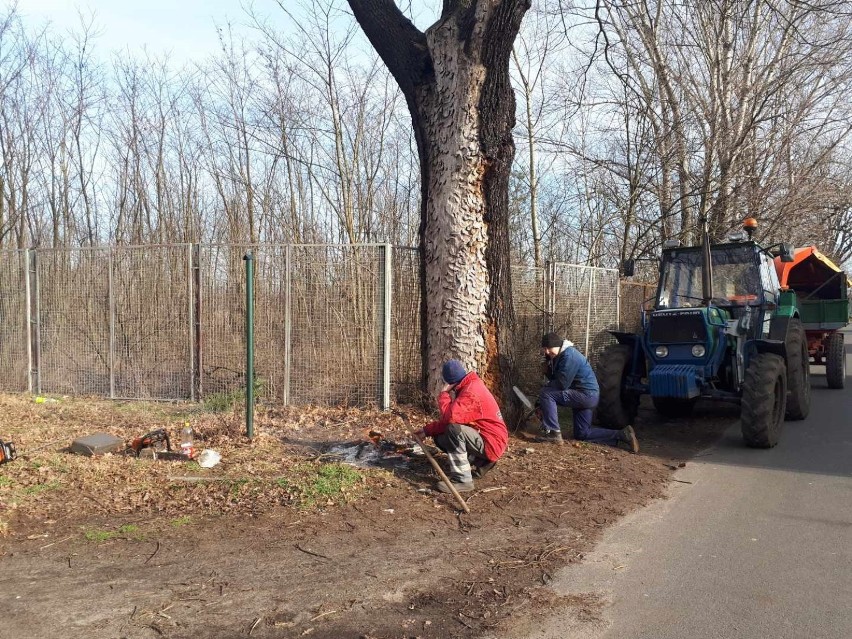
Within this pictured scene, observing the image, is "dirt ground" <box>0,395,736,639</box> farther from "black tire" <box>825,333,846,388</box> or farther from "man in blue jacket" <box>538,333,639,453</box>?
"black tire" <box>825,333,846,388</box>

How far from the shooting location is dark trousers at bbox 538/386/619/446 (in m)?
7.62

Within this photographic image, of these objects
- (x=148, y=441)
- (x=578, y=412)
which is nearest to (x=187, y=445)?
(x=148, y=441)

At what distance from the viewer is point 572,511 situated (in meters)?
5.44

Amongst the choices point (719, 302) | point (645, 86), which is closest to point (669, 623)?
point (719, 302)

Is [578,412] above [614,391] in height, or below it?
below

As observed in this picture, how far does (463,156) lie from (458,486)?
3539 mm

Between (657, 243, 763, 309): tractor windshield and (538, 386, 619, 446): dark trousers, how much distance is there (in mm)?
2600

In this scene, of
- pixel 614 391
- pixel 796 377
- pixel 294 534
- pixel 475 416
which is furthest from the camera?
pixel 796 377

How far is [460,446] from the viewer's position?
581 cm

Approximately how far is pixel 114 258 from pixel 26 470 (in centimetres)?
463

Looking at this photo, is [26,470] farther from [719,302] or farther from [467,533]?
[719,302]

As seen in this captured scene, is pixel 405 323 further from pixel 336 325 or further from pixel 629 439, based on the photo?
pixel 629 439

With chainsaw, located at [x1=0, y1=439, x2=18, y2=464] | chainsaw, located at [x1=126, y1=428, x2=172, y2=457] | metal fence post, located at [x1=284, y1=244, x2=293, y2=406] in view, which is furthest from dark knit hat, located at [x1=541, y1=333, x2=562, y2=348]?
chainsaw, located at [x1=0, y1=439, x2=18, y2=464]

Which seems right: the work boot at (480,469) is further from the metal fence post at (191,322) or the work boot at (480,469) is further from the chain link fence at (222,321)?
the metal fence post at (191,322)
